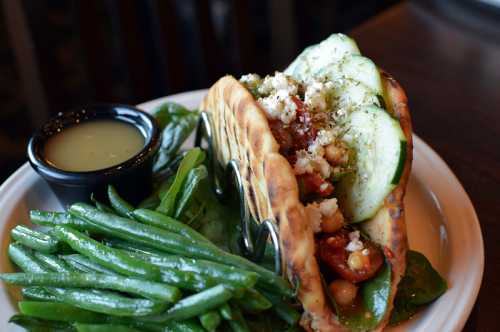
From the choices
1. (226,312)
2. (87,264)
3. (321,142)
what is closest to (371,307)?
(226,312)

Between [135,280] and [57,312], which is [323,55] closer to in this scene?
[135,280]

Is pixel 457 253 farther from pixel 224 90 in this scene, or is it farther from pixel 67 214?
pixel 67 214

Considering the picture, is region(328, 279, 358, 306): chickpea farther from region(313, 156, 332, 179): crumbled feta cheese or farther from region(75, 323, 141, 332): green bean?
region(75, 323, 141, 332): green bean

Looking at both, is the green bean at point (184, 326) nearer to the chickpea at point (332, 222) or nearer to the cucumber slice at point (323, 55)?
the chickpea at point (332, 222)

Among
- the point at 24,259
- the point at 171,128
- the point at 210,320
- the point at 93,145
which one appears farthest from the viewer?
the point at 171,128

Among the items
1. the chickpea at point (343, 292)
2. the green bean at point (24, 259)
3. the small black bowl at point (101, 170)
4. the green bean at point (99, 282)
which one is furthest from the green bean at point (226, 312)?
the small black bowl at point (101, 170)

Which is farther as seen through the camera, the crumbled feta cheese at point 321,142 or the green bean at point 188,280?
the crumbled feta cheese at point 321,142

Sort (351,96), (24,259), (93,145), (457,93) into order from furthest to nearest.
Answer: (457,93) < (93,145) < (24,259) < (351,96)
